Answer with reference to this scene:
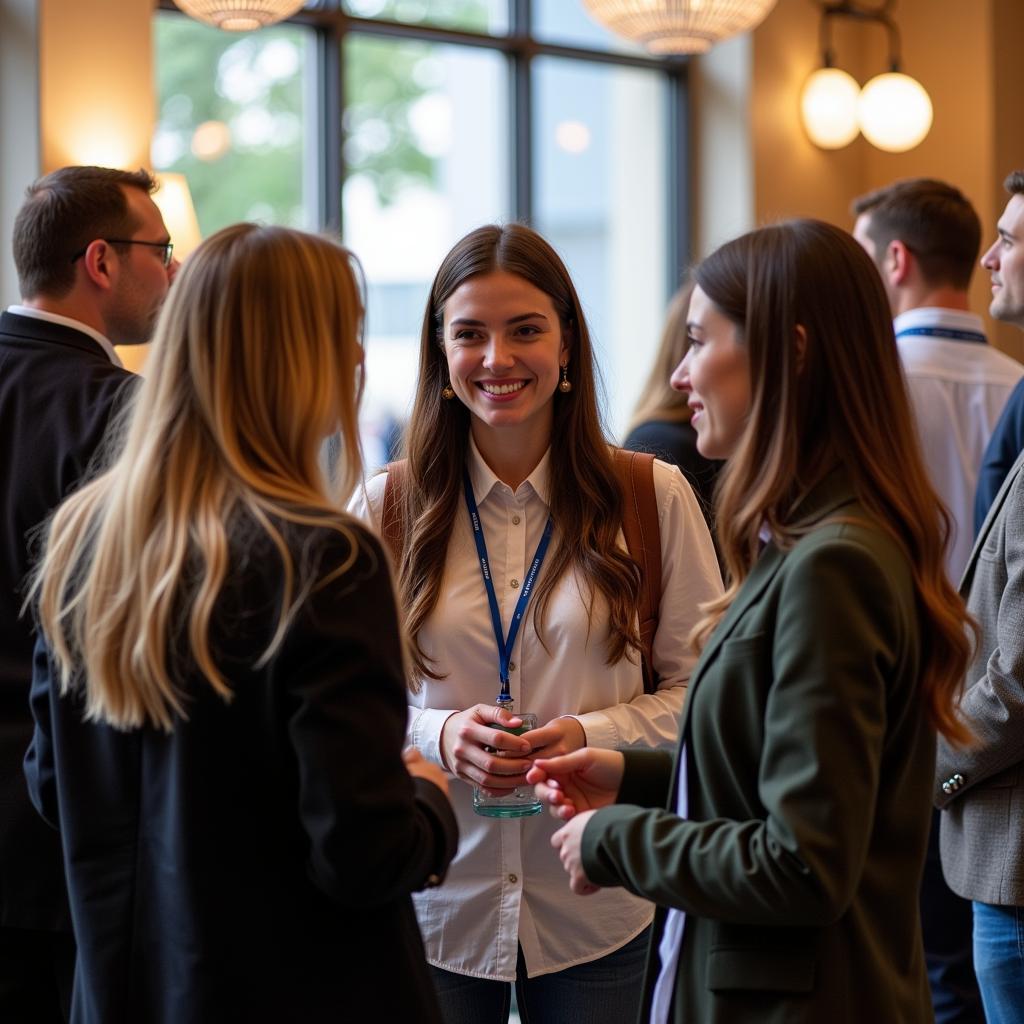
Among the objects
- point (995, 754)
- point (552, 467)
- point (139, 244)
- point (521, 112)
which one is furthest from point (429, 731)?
point (521, 112)

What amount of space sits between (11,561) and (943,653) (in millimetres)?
1492

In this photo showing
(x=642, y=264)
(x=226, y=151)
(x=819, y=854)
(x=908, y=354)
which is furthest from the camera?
(x=642, y=264)

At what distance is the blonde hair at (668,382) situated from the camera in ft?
11.6

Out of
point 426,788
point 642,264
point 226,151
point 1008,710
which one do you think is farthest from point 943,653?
point 642,264

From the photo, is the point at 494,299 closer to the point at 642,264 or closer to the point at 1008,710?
the point at 1008,710

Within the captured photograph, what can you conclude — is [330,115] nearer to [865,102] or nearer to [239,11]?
[239,11]

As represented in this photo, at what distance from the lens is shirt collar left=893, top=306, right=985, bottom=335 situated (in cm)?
379

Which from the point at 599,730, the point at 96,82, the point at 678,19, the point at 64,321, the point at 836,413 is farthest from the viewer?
the point at 678,19

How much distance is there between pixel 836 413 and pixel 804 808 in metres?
0.43

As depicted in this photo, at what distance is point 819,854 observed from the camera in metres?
1.39

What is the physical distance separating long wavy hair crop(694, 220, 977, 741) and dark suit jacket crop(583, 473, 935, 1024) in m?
0.03

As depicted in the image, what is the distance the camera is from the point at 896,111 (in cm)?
589

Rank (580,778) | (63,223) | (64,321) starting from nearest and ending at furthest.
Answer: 1. (580,778)
2. (64,321)
3. (63,223)

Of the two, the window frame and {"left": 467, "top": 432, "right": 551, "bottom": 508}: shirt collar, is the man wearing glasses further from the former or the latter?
the window frame
